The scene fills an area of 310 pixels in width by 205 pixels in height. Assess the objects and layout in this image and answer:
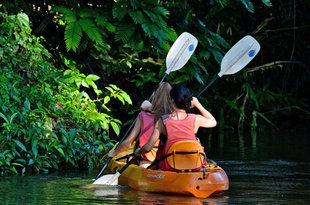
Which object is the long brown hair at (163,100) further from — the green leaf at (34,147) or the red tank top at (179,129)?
the green leaf at (34,147)

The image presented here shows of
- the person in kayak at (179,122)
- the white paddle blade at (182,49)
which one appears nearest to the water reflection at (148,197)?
the person in kayak at (179,122)

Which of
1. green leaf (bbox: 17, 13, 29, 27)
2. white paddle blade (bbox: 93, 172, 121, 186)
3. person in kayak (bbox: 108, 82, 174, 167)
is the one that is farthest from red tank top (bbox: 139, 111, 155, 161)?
green leaf (bbox: 17, 13, 29, 27)

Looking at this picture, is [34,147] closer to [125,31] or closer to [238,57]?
[125,31]

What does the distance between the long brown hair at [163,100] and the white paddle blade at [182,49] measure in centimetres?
203

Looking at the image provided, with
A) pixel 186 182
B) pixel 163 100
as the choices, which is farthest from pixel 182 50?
pixel 186 182

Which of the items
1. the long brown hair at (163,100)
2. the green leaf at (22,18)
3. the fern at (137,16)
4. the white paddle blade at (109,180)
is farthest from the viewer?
the green leaf at (22,18)

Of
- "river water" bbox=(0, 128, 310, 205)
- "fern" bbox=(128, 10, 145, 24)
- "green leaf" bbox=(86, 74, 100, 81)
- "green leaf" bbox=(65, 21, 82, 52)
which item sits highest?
"fern" bbox=(128, 10, 145, 24)

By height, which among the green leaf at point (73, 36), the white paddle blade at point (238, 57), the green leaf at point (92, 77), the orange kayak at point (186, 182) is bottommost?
the orange kayak at point (186, 182)

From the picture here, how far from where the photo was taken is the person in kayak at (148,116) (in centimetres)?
695

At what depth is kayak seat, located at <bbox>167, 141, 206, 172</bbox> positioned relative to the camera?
6598 mm

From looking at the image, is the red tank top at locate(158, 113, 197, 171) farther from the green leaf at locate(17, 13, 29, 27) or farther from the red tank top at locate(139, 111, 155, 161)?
the green leaf at locate(17, 13, 29, 27)

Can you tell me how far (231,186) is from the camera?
24.6ft

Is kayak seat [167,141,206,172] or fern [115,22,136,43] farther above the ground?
fern [115,22,136,43]

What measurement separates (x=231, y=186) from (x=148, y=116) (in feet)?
3.85
